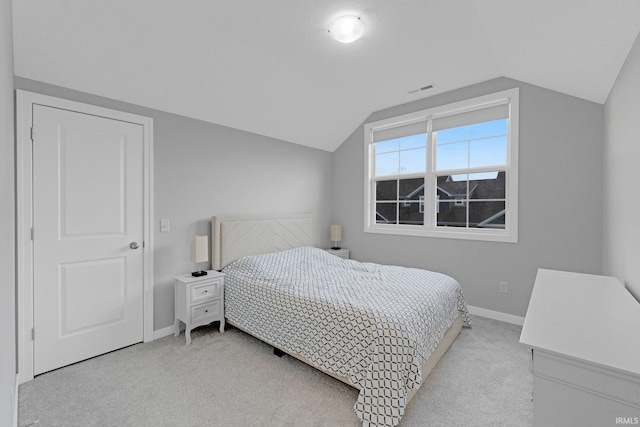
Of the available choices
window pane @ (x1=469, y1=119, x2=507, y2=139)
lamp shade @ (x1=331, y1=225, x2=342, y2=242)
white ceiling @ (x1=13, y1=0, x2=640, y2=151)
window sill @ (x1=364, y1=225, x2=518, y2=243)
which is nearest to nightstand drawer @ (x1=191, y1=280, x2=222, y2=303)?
white ceiling @ (x1=13, y1=0, x2=640, y2=151)

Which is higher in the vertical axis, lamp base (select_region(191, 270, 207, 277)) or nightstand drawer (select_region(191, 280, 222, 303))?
lamp base (select_region(191, 270, 207, 277))

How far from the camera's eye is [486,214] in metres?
3.34

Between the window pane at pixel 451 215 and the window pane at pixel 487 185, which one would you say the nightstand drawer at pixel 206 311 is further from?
the window pane at pixel 487 185

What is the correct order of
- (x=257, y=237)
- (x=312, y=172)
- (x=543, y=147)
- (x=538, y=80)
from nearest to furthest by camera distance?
(x=538, y=80), (x=543, y=147), (x=257, y=237), (x=312, y=172)

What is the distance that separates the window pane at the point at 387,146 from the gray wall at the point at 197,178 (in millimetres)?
1287

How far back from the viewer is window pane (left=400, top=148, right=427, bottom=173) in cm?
378

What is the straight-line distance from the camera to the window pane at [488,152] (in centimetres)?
319

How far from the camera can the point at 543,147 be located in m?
2.86

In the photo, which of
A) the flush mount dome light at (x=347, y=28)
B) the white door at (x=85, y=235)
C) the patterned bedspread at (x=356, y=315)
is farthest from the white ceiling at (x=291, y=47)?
the patterned bedspread at (x=356, y=315)

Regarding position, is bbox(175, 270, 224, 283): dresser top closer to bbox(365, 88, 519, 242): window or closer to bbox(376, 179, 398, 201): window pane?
bbox(365, 88, 519, 242): window

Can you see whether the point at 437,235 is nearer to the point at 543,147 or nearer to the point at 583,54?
the point at 543,147

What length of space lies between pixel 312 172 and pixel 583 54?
3.14m

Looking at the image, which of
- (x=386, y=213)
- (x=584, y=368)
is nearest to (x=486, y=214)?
(x=386, y=213)

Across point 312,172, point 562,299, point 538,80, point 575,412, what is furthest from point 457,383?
point 312,172
